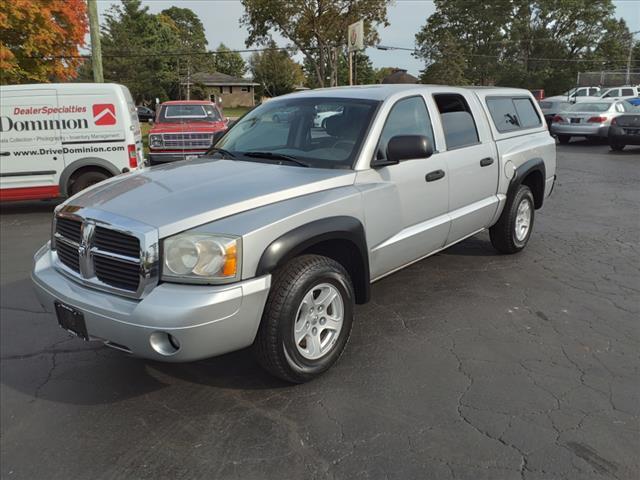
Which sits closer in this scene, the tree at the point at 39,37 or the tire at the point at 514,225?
the tire at the point at 514,225

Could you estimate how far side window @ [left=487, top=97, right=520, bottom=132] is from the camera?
539 centimetres

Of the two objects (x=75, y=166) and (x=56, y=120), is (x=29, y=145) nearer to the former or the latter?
(x=56, y=120)

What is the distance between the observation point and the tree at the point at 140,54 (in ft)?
169

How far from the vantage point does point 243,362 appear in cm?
362

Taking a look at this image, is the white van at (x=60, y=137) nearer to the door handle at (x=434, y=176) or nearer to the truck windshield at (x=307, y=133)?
the truck windshield at (x=307, y=133)

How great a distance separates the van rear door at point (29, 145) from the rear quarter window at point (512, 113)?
660cm

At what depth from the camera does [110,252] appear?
9.67ft

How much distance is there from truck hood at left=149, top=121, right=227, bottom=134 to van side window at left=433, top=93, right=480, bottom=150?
26.4ft

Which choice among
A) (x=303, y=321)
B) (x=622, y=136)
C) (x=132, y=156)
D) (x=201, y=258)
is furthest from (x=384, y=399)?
(x=622, y=136)

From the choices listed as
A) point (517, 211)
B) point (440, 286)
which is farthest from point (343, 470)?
point (517, 211)

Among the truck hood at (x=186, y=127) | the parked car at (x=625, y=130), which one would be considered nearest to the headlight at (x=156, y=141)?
the truck hood at (x=186, y=127)

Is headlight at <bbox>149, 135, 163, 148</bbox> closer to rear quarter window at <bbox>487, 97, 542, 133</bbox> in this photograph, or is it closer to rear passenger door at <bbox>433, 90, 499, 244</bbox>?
rear quarter window at <bbox>487, 97, 542, 133</bbox>

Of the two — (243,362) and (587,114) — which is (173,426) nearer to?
(243,362)

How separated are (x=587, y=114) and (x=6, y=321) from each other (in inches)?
728
